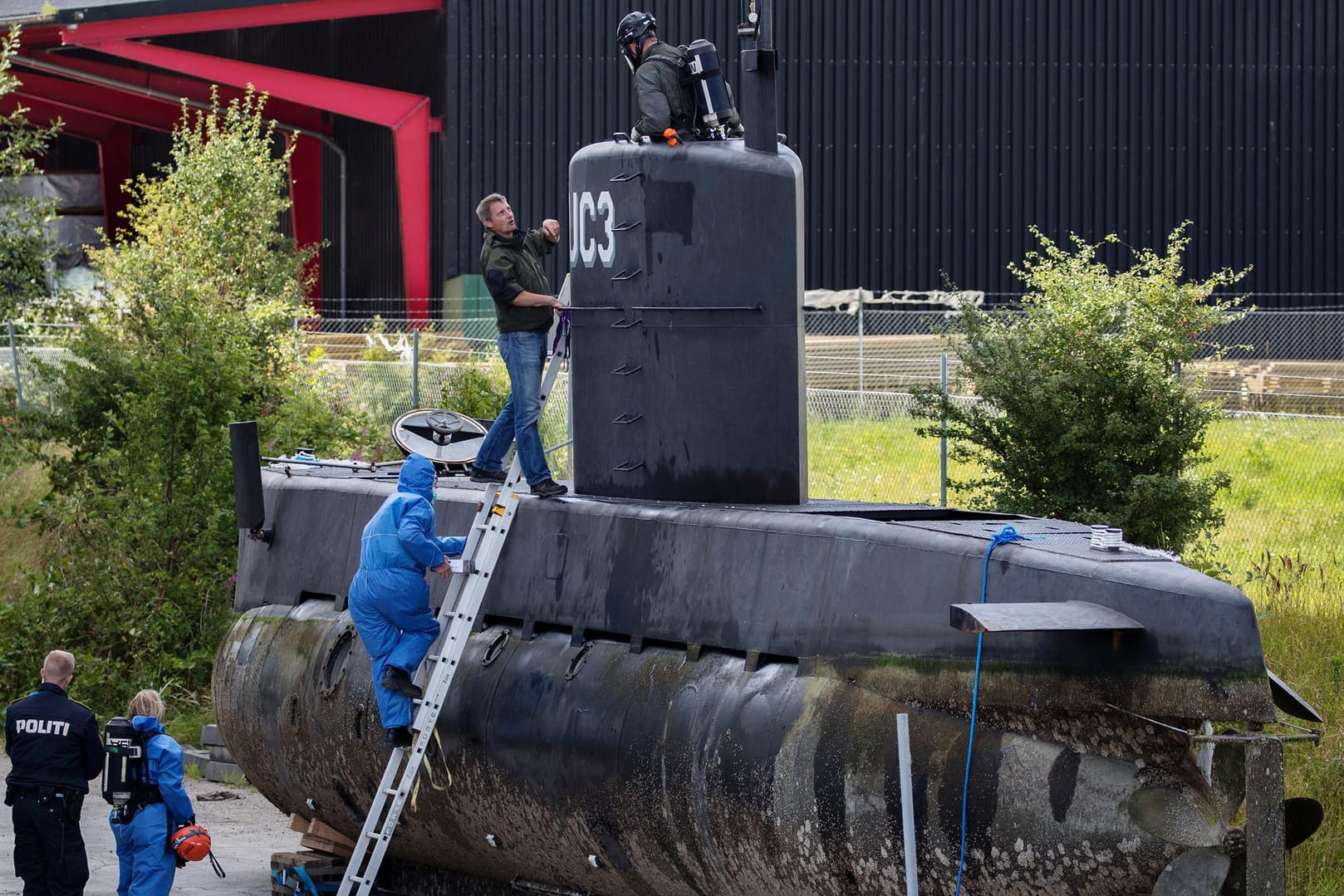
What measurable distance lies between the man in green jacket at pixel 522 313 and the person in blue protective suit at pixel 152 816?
2.53 meters

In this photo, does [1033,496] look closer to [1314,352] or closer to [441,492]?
[441,492]

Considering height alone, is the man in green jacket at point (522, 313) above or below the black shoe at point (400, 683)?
above

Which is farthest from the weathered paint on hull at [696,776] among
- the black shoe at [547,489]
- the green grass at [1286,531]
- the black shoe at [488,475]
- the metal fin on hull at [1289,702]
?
the green grass at [1286,531]

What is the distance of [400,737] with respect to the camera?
8820 mm

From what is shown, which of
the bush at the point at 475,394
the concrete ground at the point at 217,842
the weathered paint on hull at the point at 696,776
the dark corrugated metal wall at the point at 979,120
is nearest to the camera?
the weathered paint on hull at the point at 696,776

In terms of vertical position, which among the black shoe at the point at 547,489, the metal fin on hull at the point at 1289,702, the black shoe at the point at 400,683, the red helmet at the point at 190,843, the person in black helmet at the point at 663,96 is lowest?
the red helmet at the point at 190,843

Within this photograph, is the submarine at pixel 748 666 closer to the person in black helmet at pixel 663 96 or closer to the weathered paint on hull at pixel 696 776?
the weathered paint on hull at pixel 696 776

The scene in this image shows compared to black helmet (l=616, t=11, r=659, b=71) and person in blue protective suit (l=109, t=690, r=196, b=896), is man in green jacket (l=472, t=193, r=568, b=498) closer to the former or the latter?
black helmet (l=616, t=11, r=659, b=71)

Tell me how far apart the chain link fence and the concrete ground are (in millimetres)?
4055

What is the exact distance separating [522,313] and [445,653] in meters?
2.01

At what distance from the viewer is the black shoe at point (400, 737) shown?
28.9ft

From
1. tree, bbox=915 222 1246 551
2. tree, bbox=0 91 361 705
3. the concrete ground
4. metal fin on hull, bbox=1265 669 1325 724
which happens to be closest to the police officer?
the concrete ground

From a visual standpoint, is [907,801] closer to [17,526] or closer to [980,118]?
[17,526]

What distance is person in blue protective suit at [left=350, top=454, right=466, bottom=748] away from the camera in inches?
344
